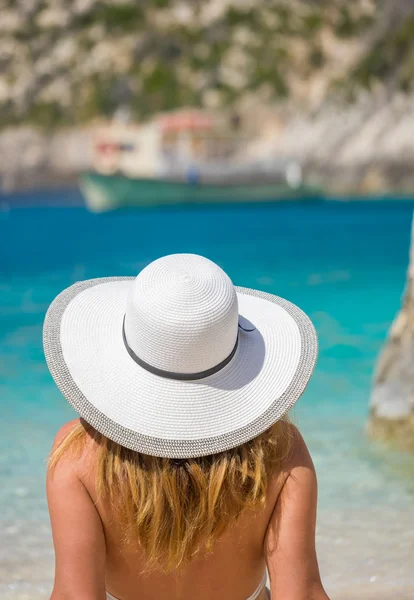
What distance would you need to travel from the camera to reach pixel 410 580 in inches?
93.3

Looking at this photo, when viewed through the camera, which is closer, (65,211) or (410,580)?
(410,580)

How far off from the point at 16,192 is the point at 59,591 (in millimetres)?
44433

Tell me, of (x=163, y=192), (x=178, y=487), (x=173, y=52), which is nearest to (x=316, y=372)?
(x=178, y=487)

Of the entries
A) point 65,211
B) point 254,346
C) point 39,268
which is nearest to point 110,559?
point 254,346

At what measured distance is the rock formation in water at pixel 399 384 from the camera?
3.42 meters

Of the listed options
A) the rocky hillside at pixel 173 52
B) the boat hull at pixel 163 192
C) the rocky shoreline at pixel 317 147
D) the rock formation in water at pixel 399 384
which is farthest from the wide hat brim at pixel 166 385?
the rocky hillside at pixel 173 52

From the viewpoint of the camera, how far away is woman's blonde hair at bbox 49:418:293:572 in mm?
1028

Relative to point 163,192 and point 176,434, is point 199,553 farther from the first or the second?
point 163,192

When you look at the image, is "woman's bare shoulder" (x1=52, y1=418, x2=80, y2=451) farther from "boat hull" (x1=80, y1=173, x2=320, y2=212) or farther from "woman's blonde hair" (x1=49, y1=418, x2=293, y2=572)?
"boat hull" (x1=80, y1=173, x2=320, y2=212)

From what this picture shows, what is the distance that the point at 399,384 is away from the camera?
345 cm

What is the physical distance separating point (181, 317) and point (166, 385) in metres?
0.10

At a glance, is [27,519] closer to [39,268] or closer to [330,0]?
[39,268]

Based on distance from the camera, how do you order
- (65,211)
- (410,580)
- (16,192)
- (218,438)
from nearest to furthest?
1. (218,438)
2. (410,580)
3. (65,211)
4. (16,192)

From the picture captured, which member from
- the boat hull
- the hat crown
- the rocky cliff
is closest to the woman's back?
the hat crown
